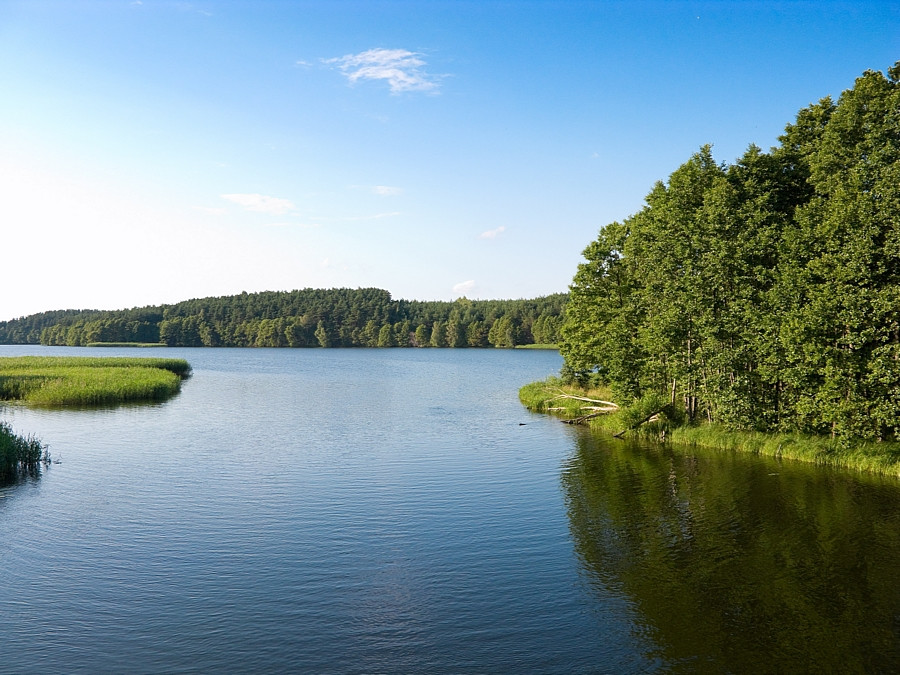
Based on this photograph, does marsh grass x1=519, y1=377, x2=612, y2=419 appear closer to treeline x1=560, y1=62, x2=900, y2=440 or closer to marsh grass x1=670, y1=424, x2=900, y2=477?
treeline x1=560, y1=62, x2=900, y2=440

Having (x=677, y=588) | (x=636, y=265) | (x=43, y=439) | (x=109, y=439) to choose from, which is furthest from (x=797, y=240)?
(x=43, y=439)

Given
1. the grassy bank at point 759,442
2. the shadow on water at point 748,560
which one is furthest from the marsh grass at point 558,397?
the shadow on water at point 748,560

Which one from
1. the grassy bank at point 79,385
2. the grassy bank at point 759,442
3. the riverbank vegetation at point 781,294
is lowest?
the grassy bank at point 759,442

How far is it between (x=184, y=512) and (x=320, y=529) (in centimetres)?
600

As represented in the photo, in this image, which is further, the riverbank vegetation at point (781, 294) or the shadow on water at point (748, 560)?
the riverbank vegetation at point (781, 294)

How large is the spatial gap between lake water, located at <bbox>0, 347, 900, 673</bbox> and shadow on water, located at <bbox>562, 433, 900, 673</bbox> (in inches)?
3.2

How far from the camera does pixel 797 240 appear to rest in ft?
104

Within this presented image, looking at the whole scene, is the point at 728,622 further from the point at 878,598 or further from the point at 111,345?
the point at 111,345

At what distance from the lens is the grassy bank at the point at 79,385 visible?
55.1 metres

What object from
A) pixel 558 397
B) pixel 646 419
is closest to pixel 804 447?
pixel 646 419

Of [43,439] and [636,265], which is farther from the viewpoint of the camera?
[636,265]

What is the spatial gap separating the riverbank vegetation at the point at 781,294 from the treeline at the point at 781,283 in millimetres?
80

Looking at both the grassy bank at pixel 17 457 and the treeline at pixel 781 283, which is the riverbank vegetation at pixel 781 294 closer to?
the treeline at pixel 781 283

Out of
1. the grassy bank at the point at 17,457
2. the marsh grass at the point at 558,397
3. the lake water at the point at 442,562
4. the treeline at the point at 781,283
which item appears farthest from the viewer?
the marsh grass at the point at 558,397
